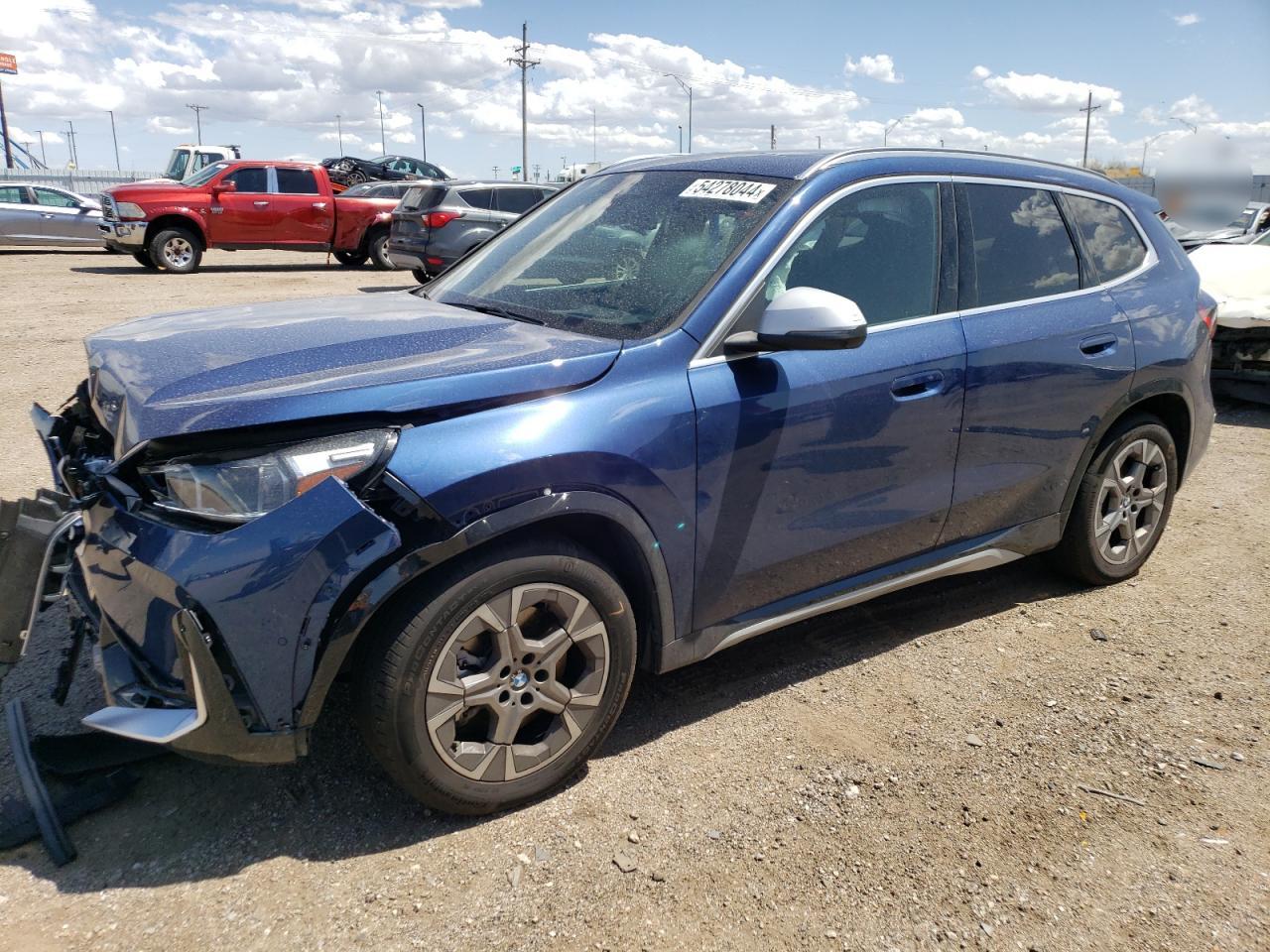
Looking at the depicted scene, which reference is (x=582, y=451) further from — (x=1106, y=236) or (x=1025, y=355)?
(x=1106, y=236)

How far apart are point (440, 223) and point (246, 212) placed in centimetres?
483

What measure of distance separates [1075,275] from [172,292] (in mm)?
13537

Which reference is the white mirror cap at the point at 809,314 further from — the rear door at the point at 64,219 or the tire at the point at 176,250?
the rear door at the point at 64,219

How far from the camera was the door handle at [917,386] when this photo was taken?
3.33m

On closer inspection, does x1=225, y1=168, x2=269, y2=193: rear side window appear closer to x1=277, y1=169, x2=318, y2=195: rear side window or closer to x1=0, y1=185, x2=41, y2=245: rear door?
x1=277, y1=169, x2=318, y2=195: rear side window

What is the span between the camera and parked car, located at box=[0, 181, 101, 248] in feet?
66.8

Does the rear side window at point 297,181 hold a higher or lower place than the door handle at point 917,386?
higher

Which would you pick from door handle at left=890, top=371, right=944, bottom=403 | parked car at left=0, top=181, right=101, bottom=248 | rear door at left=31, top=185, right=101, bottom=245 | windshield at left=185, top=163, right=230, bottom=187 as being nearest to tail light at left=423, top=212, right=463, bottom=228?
windshield at left=185, top=163, right=230, bottom=187

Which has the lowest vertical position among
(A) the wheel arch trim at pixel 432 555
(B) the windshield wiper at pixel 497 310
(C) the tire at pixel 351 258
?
(C) the tire at pixel 351 258

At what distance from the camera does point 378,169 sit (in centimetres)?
3181

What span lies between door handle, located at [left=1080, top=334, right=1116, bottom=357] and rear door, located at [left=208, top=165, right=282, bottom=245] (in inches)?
663

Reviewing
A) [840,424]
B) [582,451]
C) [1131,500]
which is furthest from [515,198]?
[582,451]

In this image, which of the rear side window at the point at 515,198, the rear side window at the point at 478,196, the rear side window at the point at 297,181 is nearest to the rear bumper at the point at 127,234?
the rear side window at the point at 297,181

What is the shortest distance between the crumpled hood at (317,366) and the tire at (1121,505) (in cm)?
243
